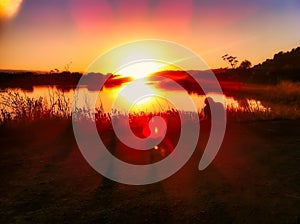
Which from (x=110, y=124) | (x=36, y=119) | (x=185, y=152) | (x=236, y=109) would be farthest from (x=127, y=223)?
(x=236, y=109)

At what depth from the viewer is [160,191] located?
15.9 feet

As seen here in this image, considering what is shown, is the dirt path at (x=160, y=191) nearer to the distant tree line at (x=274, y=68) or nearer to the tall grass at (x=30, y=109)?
the tall grass at (x=30, y=109)

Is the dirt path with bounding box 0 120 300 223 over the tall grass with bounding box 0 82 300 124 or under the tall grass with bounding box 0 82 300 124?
under

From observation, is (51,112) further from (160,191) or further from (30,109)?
(160,191)

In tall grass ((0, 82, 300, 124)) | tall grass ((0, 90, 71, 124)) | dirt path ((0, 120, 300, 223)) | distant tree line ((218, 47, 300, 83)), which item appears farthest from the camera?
distant tree line ((218, 47, 300, 83))

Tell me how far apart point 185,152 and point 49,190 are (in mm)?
2912

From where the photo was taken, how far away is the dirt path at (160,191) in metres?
4.05

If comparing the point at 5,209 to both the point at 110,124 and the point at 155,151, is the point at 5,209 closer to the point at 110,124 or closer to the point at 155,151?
the point at 155,151

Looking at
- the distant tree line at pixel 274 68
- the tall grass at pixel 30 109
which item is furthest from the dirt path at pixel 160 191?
the distant tree line at pixel 274 68

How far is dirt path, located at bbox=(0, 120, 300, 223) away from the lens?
405 centimetres

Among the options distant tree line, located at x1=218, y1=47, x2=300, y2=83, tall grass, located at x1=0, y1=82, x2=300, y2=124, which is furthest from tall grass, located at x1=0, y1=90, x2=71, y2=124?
distant tree line, located at x1=218, y1=47, x2=300, y2=83

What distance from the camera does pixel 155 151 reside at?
23.3 ft

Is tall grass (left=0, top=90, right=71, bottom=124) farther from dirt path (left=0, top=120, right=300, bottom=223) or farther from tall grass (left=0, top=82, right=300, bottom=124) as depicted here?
dirt path (left=0, top=120, right=300, bottom=223)

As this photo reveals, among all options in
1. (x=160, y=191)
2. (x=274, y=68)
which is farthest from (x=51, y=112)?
(x=274, y=68)
